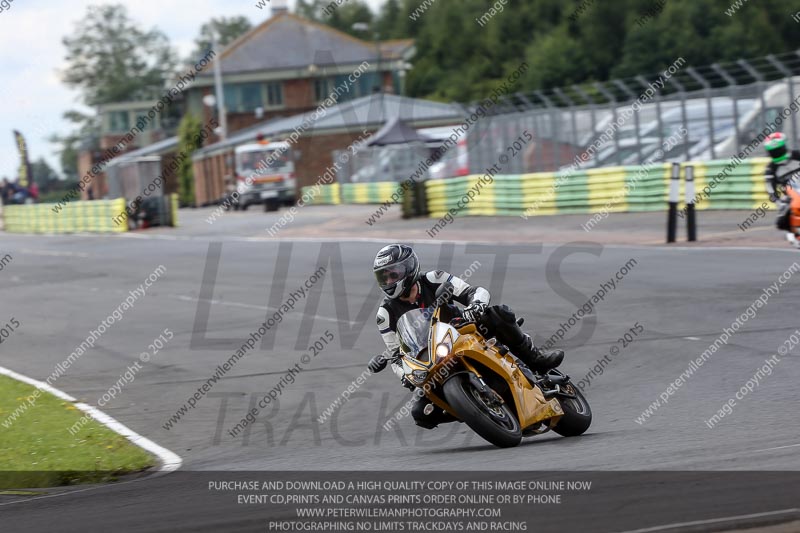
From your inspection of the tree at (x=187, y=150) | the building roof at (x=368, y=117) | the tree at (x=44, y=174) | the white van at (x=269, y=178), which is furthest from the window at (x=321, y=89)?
the tree at (x=44, y=174)

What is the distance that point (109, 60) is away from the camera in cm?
11562

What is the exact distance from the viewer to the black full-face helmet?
773 cm

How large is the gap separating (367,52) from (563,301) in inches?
2640

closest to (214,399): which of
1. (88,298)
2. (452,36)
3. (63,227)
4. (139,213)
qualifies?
(88,298)

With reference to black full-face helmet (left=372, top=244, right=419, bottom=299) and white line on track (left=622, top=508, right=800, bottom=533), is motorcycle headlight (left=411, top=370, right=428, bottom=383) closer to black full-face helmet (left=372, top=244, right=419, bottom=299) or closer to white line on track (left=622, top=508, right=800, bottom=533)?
black full-face helmet (left=372, top=244, right=419, bottom=299)

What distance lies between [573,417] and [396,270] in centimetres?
162

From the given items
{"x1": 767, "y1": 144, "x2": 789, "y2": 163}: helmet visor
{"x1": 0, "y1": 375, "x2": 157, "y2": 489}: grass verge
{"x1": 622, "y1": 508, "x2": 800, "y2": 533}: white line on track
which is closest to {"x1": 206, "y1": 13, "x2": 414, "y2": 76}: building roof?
{"x1": 767, "y1": 144, "x2": 789, "y2": 163}: helmet visor

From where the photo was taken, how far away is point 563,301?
1537 cm

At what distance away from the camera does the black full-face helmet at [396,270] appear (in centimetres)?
773

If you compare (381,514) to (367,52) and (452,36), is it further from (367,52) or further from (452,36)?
(452,36)

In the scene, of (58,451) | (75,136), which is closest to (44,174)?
(75,136)

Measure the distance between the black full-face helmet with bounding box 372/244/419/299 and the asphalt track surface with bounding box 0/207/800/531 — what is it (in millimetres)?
1134

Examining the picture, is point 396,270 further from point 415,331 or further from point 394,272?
point 415,331

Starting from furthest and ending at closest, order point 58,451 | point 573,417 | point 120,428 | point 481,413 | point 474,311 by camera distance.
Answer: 1. point 120,428
2. point 58,451
3. point 573,417
4. point 474,311
5. point 481,413
